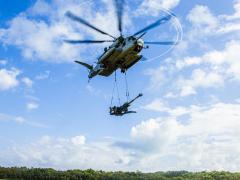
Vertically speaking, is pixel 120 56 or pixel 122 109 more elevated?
pixel 120 56

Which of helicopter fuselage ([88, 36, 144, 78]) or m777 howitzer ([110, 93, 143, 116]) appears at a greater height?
helicopter fuselage ([88, 36, 144, 78])

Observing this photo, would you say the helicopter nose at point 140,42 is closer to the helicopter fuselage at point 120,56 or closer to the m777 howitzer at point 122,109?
the helicopter fuselage at point 120,56

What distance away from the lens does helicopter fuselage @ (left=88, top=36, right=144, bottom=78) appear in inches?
1859

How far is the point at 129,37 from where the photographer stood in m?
47.2

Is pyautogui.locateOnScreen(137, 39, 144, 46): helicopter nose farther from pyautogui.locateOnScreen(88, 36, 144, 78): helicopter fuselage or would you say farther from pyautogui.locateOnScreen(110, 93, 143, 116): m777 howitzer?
pyautogui.locateOnScreen(110, 93, 143, 116): m777 howitzer

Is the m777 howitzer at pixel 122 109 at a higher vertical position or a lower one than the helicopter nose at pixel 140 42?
lower

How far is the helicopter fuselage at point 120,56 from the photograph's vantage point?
47.2m

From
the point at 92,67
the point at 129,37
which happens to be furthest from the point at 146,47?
the point at 92,67

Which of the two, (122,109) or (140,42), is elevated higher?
(140,42)

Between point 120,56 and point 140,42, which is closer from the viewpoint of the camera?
point 140,42

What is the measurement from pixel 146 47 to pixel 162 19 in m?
5.33

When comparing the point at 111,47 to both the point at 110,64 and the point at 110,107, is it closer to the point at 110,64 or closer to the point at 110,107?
the point at 110,64

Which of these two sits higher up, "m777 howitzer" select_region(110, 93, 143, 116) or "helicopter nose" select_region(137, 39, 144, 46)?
"helicopter nose" select_region(137, 39, 144, 46)

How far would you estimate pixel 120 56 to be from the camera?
49.0 m
